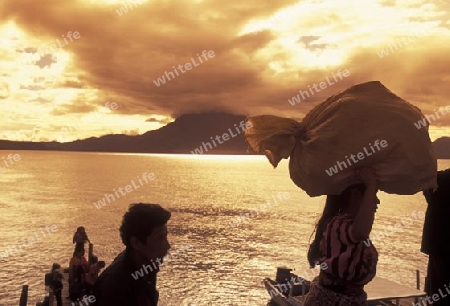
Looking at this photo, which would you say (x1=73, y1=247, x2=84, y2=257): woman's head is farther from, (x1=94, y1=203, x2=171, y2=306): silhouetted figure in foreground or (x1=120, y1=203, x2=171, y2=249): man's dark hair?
(x1=120, y1=203, x2=171, y2=249): man's dark hair

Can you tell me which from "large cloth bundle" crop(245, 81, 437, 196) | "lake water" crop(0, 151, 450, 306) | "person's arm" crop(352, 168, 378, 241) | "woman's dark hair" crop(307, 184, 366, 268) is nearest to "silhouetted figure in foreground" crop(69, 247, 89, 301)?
"lake water" crop(0, 151, 450, 306)

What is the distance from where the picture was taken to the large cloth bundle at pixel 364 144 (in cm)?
318

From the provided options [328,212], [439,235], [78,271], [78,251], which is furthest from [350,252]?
[78,271]

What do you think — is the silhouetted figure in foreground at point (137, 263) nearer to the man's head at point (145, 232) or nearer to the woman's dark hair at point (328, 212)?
the man's head at point (145, 232)

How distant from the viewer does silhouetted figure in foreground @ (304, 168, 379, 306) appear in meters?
3.19

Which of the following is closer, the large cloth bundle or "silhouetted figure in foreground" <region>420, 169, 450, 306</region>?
the large cloth bundle

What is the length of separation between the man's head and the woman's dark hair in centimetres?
131

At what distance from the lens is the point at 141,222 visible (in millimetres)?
3773

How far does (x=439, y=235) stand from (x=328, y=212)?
1041mm

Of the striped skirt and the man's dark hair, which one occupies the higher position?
the man's dark hair

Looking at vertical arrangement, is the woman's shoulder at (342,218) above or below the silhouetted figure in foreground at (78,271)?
below

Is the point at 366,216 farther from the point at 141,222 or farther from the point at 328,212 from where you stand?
the point at 141,222

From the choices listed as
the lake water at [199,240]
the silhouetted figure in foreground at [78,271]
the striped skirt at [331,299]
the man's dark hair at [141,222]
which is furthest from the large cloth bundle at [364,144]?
the lake water at [199,240]

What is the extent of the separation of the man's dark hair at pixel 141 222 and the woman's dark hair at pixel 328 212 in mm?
1352
